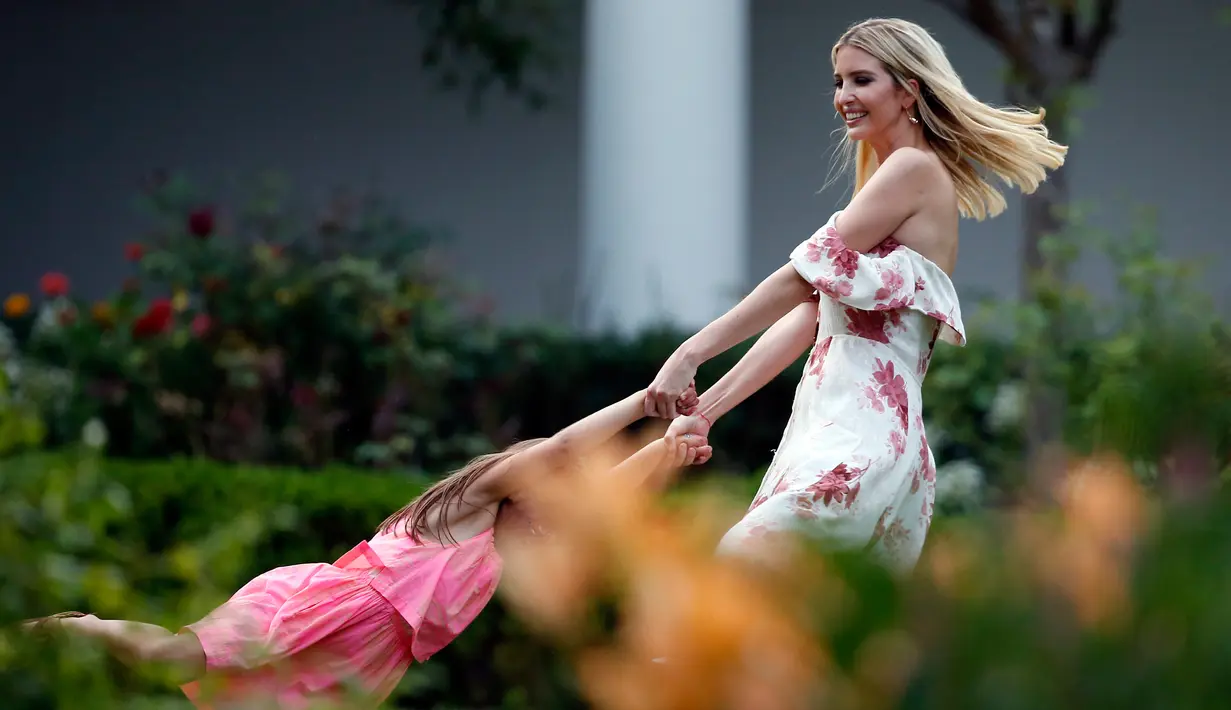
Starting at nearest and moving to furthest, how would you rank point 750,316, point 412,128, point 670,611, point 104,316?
point 670,611
point 750,316
point 104,316
point 412,128

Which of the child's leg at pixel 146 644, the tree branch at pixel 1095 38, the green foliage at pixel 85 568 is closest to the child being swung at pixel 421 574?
the green foliage at pixel 85 568

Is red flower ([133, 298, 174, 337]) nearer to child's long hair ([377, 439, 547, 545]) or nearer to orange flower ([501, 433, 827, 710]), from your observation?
child's long hair ([377, 439, 547, 545])

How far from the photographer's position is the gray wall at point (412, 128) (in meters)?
11.7

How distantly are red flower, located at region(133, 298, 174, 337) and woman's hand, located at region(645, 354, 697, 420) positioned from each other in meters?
4.28

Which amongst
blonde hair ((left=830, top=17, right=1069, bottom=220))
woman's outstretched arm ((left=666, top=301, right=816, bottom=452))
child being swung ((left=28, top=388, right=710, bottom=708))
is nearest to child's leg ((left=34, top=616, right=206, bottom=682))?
child being swung ((left=28, top=388, right=710, bottom=708))

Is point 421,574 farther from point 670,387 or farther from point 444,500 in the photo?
point 670,387

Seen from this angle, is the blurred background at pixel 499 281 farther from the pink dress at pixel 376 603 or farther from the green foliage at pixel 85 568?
the pink dress at pixel 376 603

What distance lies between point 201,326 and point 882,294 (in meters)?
4.76

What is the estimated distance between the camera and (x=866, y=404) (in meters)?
2.91

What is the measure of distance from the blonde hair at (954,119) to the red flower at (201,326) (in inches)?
178

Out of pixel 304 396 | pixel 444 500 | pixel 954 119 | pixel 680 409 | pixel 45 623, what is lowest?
pixel 304 396

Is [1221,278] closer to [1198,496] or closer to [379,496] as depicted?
[379,496]

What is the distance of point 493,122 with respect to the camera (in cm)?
1220

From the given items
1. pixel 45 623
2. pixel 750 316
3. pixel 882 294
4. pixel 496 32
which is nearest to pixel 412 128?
pixel 496 32
